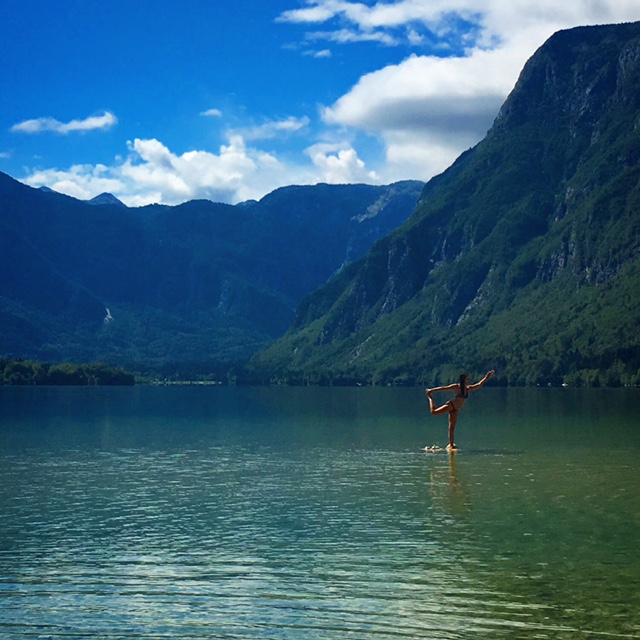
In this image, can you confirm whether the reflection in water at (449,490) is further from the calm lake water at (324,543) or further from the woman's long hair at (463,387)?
the woman's long hair at (463,387)

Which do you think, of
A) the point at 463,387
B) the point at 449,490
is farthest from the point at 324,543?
the point at 463,387

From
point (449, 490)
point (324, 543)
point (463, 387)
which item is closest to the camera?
point (324, 543)

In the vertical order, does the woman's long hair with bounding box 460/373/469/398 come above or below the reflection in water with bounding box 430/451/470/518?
above

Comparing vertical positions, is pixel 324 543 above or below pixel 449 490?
below

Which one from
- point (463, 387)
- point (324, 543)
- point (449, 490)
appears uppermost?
point (463, 387)

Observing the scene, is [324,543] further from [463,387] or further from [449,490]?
[463,387]

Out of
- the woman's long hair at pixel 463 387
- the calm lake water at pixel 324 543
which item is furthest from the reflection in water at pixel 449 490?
the woman's long hair at pixel 463 387

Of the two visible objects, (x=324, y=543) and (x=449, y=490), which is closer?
(x=324, y=543)

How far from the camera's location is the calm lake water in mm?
21562

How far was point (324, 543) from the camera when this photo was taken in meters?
29.8

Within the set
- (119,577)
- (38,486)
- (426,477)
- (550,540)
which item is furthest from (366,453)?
(119,577)

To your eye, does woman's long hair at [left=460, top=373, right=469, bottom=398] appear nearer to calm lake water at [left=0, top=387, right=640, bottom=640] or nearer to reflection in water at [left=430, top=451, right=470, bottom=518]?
Answer: calm lake water at [left=0, top=387, right=640, bottom=640]

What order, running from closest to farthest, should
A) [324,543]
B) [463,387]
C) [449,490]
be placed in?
[324,543], [449,490], [463,387]

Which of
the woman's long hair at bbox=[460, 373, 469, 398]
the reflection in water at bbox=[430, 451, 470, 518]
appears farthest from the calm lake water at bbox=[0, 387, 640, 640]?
the woman's long hair at bbox=[460, 373, 469, 398]
